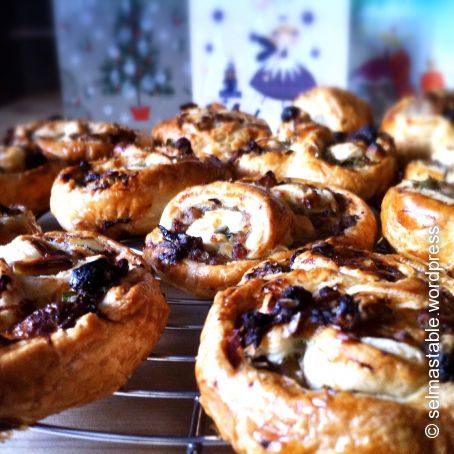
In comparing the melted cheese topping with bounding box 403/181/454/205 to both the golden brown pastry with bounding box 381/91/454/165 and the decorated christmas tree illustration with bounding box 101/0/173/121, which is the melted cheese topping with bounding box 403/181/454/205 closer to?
the golden brown pastry with bounding box 381/91/454/165

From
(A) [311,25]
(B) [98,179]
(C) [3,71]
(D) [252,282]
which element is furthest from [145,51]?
(D) [252,282]

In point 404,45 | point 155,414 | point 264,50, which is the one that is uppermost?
point 404,45

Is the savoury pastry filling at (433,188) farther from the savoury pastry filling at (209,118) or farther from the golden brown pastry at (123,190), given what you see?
the savoury pastry filling at (209,118)

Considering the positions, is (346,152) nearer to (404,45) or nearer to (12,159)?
(404,45)

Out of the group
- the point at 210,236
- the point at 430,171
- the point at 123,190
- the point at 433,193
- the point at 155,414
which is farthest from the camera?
the point at 430,171

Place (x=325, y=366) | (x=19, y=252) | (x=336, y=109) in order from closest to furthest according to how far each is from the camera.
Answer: (x=325, y=366) < (x=19, y=252) < (x=336, y=109)

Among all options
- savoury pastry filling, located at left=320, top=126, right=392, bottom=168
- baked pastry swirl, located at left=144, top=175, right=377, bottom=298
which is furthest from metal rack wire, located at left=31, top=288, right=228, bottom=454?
savoury pastry filling, located at left=320, top=126, right=392, bottom=168

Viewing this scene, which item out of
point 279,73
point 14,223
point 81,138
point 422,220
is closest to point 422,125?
point 422,220

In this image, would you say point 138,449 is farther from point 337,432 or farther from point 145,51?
point 145,51
